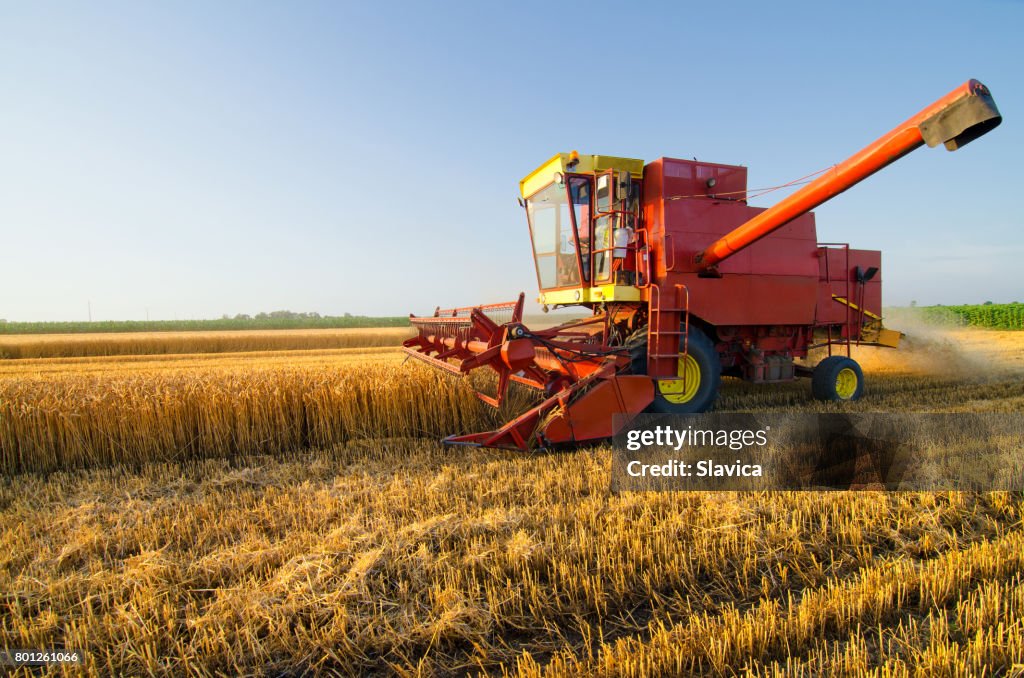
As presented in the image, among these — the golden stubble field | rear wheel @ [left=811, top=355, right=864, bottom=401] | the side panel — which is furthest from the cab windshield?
rear wheel @ [left=811, top=355, right=864, bottom=401]

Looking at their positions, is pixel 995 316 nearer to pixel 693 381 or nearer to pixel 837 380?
pixel 837 380

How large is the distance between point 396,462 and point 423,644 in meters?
2.40

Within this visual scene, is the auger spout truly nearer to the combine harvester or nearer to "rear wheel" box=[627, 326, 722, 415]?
the combine harvester

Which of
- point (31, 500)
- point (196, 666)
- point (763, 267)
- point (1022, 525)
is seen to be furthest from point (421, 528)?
point (763, 267)

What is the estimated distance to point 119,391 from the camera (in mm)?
4641

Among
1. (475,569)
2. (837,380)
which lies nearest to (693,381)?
(837,380)

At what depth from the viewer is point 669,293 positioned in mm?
5016

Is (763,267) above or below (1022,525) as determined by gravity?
above

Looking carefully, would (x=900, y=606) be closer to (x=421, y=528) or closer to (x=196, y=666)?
(x=421, y=528)

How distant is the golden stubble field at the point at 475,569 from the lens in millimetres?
1887

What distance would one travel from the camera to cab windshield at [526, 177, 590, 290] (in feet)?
19.2

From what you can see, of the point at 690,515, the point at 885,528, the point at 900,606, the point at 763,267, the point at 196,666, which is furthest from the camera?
the point at 763,267

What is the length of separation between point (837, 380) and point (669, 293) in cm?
301

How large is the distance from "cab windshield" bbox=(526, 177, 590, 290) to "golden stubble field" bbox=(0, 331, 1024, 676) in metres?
2.67
